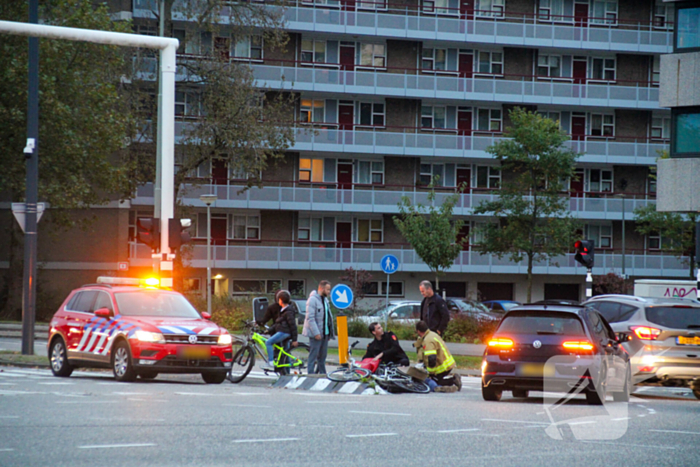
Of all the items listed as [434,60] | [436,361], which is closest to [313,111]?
[434,60]

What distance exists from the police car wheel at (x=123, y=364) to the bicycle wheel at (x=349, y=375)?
3387mm

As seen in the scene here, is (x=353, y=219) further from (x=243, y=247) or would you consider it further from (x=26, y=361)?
(x=26, y=361)

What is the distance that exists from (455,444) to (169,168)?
37.1 ft

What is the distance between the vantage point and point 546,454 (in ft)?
27.9

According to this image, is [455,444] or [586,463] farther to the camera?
[455,444]

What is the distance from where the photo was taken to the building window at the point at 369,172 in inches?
2206

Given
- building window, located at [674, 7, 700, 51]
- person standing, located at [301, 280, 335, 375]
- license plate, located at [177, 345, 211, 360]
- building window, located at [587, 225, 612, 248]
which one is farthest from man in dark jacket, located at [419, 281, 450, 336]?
building window, located at [587, 225, 612, 248]

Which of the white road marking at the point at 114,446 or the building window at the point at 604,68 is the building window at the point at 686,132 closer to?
the white road marking at the point at 114,446

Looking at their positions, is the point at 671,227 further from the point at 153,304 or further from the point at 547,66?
the point at 153,304

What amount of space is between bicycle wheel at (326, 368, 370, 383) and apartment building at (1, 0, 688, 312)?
3551 centimetres

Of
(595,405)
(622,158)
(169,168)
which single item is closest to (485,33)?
(622,158)

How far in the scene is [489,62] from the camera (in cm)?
5706

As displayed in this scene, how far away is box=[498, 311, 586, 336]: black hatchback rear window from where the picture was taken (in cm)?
1402

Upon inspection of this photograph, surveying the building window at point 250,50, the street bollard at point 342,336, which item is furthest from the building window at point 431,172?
the street bollard at point 342,336
